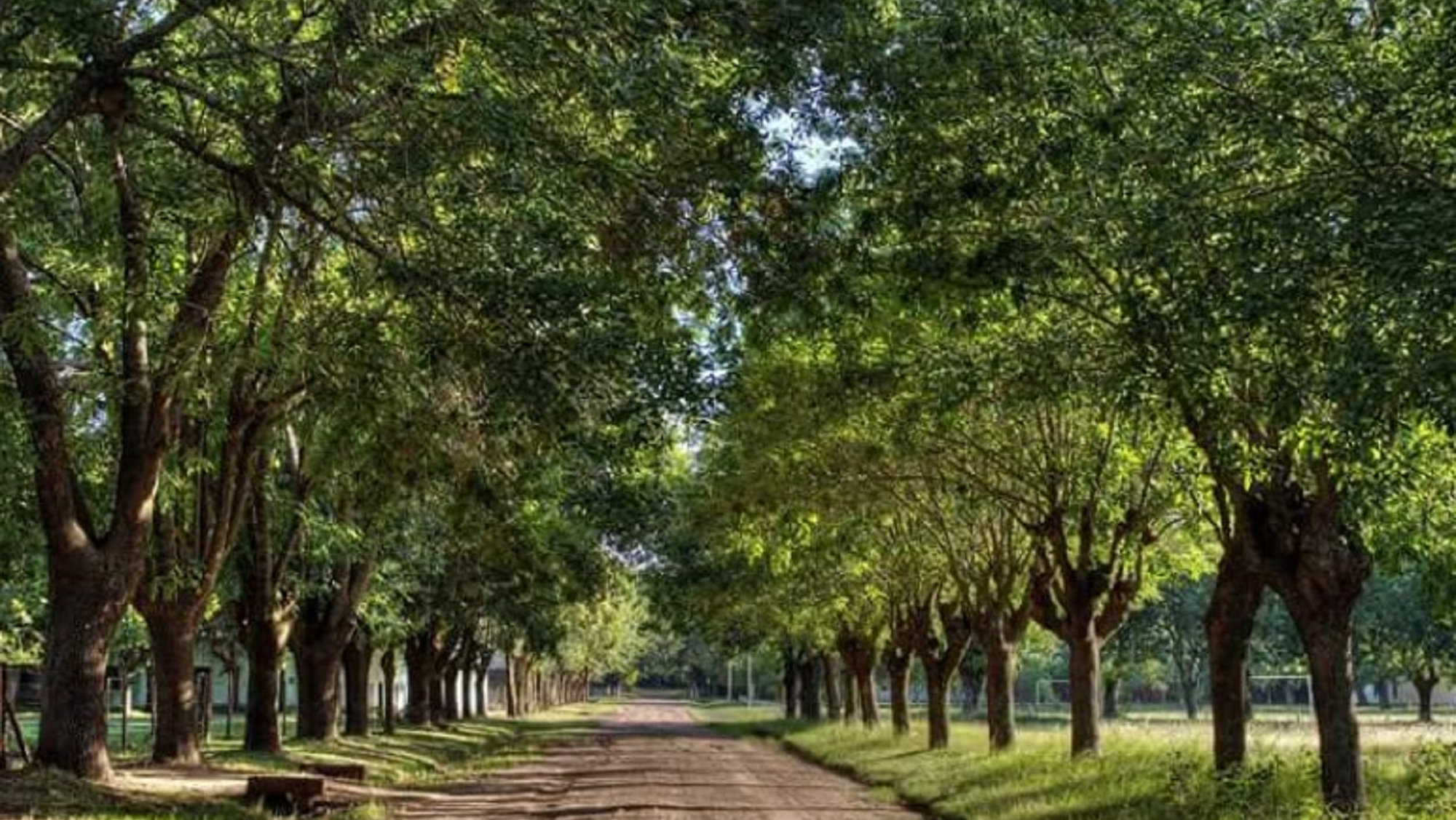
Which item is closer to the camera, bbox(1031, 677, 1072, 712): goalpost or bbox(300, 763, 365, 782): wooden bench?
bbox(300, 763, 365, 782): wooden bench

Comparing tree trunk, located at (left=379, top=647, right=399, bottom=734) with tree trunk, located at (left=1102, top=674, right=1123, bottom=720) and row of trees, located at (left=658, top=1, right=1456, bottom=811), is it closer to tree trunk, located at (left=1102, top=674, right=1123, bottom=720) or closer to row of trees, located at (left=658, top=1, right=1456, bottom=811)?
row of trees, located at (left=658, top=1, right=1456, bottom=811)

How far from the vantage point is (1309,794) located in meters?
16.3

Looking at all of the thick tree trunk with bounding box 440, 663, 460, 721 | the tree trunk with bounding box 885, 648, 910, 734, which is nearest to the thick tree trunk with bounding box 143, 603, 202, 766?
the tree trunk with bounding box 885, 648, 910, 734

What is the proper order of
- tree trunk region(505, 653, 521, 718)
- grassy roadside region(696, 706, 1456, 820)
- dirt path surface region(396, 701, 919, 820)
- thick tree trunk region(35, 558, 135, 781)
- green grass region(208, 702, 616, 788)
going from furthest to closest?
tree trunk region(505, 653, 521, 718), green grass region(208, 702, 616, 788), dirt path surface region(396, 701, 919, 820), thick tree trunk region(35, 558, 135, 781), grassy roadside region(696, 706, 1456, 820)

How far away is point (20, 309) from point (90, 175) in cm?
261

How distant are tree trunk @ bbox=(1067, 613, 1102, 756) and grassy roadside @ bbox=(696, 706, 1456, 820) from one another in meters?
0.48

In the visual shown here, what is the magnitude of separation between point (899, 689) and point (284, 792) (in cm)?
2723

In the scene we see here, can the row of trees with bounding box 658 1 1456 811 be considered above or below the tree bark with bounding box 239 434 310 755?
above

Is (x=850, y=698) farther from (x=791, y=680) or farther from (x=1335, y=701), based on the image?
(x=1335, y=701)

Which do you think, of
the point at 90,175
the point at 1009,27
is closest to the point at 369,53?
the point at 1009,27

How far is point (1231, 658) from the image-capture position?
18.9m

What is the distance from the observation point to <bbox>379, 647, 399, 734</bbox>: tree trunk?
149 feet

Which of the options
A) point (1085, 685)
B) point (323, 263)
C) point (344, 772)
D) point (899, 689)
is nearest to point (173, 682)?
point (344, 772)

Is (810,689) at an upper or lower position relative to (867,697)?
lower
